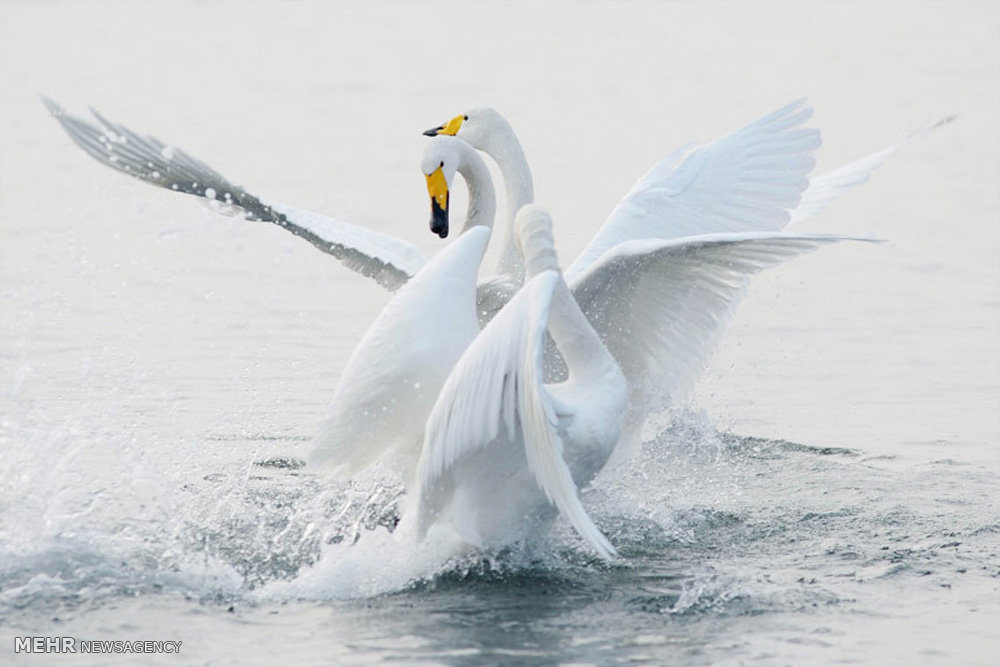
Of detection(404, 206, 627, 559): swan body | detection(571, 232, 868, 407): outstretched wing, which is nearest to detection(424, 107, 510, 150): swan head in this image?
detection(571, 232, 868, 407): outstretched wing

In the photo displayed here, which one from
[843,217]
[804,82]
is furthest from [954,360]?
[804,82]

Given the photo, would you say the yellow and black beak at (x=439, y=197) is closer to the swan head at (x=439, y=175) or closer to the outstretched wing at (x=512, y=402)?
the swan head at (x=439, y=175)

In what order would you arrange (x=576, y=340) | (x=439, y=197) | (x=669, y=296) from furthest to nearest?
(x=439, y=197), (x=669, y=296), (x=576, y=340)

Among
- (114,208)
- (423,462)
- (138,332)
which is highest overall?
(114,208)

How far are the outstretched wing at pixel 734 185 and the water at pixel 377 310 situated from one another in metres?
1.01

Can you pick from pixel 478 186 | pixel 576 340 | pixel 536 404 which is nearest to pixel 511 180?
pixel 478 186

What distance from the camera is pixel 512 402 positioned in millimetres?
7027

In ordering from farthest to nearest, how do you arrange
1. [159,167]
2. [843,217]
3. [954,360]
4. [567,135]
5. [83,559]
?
1. [567,135]
2. [843,217]
3. [954,360]
4. [159,167]
5. [83,559]

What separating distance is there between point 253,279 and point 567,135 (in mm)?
5300

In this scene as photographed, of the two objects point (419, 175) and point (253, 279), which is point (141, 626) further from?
point (419, 175)

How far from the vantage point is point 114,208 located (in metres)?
15.3

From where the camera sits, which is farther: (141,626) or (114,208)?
(114,208)

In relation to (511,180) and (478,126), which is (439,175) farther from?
(478,126)

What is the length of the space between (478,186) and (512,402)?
2.89m
